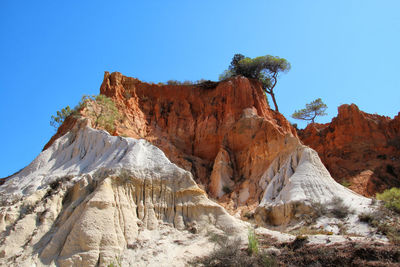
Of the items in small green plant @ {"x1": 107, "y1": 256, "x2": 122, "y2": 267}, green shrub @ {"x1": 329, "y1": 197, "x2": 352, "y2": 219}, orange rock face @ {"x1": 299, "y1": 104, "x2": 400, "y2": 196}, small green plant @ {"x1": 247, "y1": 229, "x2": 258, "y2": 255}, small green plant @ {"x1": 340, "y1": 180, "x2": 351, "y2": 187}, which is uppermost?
orange rock face @ {"x1": 299, "y1": 104, "x2": 400, "y2": 196}

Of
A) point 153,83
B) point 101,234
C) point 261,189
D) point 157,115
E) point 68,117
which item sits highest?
point 153,83

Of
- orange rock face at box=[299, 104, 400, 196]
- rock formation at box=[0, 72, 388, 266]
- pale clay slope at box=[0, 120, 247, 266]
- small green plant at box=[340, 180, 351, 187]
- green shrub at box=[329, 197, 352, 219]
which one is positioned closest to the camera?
pale clay slope at box=[0, 120, 247, 266]

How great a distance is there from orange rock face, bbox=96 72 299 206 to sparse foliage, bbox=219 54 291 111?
251 centimetres

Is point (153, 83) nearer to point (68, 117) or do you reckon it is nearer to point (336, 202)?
point (68, 117)

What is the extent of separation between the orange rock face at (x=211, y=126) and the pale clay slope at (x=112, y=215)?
457 inches

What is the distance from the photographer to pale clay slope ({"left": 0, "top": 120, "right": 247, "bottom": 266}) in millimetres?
13609

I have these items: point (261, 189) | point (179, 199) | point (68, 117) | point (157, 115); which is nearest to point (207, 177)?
point (261, 189)

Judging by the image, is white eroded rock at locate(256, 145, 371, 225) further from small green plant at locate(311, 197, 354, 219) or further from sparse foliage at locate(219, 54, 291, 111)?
sparse foliage at locate(219, 54, 291, 111)

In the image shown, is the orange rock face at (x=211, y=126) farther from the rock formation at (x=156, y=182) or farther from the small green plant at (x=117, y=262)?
the small green plant at (x=117, y=262)

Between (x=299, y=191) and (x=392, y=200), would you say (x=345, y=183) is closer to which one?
(x=392, y=200)

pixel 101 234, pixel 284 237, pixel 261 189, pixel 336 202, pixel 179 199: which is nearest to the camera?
pixel 101 234

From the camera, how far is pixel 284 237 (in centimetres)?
1507

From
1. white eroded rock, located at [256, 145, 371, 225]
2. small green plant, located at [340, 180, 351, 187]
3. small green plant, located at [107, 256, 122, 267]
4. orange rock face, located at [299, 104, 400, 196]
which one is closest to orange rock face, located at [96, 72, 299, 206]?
white eroded rock, located at [256, 145, 371, 225]

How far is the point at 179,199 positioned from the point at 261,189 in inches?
496
